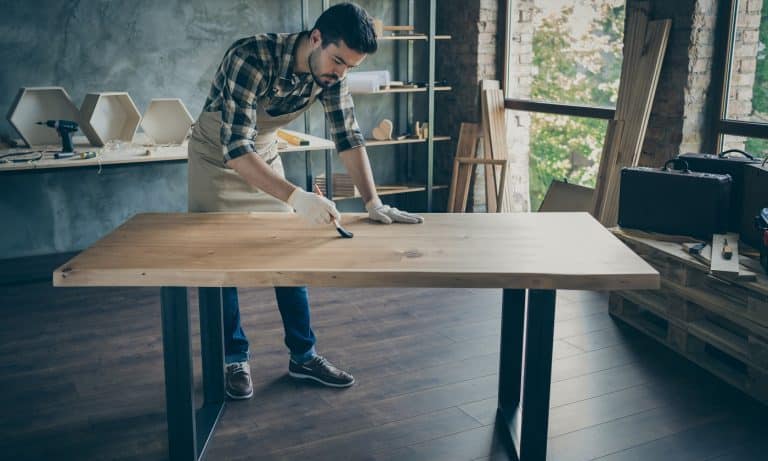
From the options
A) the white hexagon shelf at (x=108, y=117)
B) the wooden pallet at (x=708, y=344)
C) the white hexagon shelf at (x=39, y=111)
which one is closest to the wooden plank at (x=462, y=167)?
the wooden pallet at (x=708, y=344)

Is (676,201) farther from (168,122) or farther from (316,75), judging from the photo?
(168,122)

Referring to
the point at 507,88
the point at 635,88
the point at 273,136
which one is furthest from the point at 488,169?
the point at 273,136

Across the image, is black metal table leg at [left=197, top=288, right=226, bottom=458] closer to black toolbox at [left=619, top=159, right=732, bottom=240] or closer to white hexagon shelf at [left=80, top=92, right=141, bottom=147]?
black toolbox at [left=619, top=159, right=732, bottom=240]

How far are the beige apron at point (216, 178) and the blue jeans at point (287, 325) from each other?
12.9 inches

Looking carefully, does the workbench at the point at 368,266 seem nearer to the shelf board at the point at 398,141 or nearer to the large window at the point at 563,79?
the large window at the point at 563,79

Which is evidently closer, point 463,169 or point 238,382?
point 238,382

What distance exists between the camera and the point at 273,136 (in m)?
2.95

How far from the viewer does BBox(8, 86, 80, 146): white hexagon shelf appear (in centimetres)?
426

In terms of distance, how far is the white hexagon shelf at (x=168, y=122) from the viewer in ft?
14.6

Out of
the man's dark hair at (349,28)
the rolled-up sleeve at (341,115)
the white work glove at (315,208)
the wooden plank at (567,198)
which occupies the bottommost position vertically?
the wooden plank at (567,198)

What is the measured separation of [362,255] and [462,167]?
3.69 metres

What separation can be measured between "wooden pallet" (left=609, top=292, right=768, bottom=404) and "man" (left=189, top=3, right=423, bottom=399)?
54.6 inches

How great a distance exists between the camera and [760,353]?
2738 mm

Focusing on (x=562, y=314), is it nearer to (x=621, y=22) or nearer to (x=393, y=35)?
(x=621, y=22)
